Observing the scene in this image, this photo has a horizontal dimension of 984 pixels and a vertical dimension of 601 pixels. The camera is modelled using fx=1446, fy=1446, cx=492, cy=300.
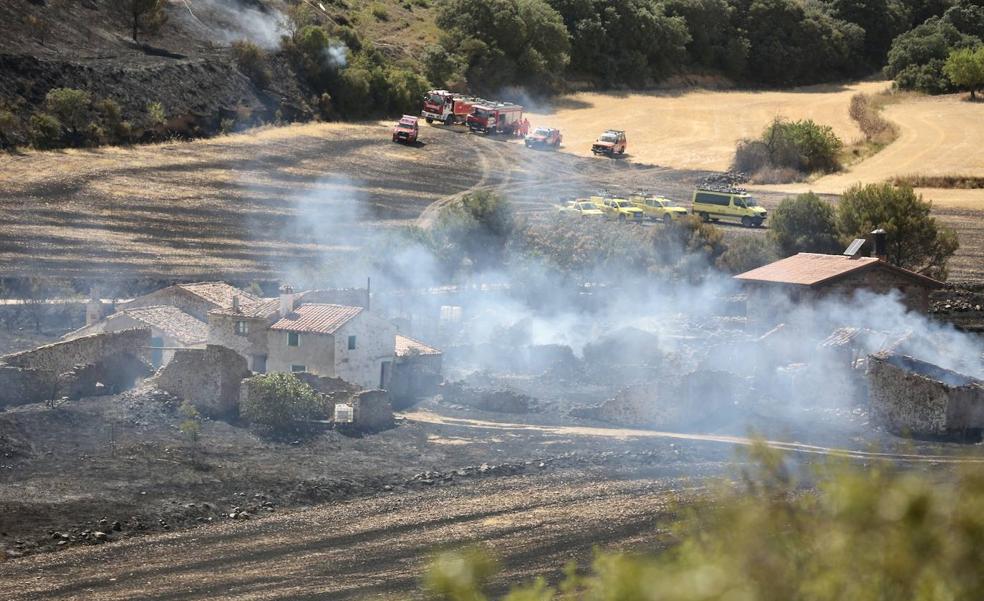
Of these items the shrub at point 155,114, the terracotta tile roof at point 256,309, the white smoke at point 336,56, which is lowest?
the terracotta tile roof at point 256,309

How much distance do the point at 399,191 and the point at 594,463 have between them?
39.1 m

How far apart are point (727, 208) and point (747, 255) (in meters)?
8.99

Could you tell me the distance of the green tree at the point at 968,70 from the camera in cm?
10062

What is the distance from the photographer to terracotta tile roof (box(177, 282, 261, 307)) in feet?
159

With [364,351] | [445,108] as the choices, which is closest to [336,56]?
[445,108]

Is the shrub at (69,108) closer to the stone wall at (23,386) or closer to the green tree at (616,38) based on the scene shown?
the stone wall at (23,386)

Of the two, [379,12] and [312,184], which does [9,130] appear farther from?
[379,12]

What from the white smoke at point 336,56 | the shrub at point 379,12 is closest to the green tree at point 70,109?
the white smoke at point 336,56

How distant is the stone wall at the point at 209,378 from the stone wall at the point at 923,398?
18.3 meters

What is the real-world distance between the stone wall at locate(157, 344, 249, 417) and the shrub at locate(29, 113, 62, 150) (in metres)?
29.5

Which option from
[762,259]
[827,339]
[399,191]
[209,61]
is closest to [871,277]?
[827,339]

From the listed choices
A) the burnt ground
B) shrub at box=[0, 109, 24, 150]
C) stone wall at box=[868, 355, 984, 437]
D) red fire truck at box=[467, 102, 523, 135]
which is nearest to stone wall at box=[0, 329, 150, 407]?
the burnt ground

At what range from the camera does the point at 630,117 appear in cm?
10031

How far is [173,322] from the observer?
47.2 metres
